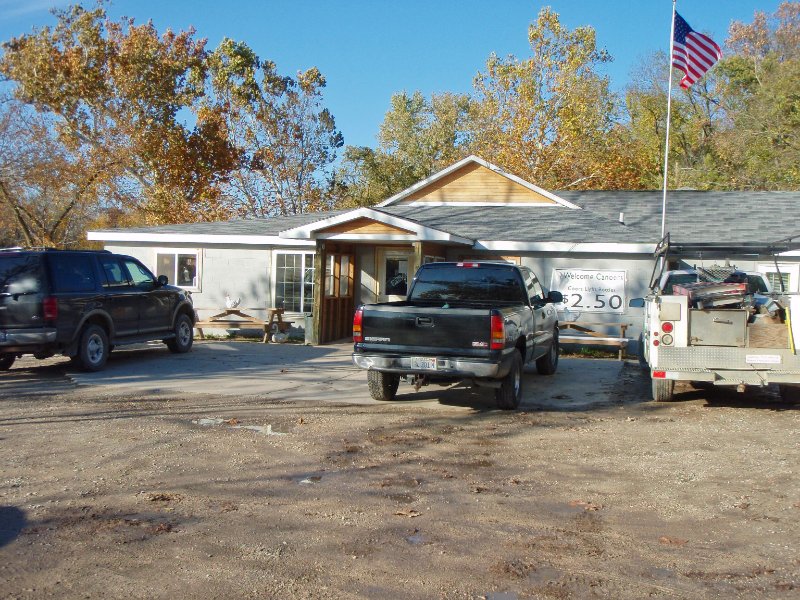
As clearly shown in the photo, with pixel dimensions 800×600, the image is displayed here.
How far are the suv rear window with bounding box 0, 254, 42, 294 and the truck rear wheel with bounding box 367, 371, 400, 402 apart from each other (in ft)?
18.1

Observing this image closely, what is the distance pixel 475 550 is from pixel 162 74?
103 feet

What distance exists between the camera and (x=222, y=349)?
55.3ft

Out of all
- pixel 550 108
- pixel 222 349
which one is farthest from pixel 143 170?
pixel 222 349

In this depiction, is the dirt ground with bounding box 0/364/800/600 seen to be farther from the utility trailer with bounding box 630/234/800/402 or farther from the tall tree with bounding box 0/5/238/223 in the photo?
the tall tree with bounding box 0/5/238/223

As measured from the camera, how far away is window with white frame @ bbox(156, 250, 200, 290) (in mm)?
20703

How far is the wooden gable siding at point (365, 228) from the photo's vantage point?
17.2 meters

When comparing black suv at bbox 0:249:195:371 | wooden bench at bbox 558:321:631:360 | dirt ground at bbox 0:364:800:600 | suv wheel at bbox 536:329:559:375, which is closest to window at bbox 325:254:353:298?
black suv at bbox 0:249:195:371

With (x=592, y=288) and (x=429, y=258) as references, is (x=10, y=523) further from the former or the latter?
(x=592, y=288)

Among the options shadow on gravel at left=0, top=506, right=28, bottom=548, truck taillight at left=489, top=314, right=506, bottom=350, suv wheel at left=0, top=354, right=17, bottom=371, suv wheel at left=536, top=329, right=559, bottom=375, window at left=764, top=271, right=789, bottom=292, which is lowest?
shadow on gravel at left=0, top=506, right=28, bottom=548

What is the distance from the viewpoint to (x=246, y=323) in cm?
1859

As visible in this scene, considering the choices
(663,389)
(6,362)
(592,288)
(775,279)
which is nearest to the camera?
(663,389)

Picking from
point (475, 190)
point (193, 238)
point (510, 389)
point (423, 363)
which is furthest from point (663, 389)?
point (193, 238)

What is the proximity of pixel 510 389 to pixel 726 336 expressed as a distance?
2873 millimetres

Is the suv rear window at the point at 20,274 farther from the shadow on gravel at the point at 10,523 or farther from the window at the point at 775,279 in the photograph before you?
the window at the point at 775,279
